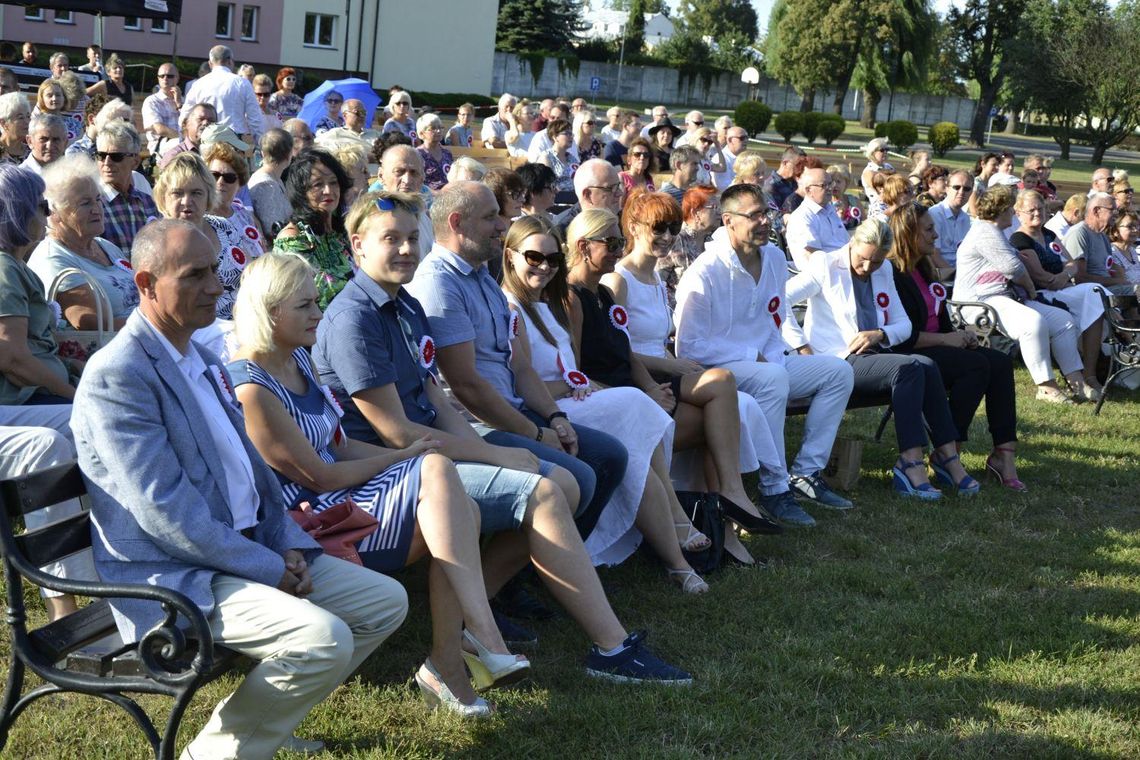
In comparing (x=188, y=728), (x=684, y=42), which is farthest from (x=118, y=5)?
(x=684, y=42)

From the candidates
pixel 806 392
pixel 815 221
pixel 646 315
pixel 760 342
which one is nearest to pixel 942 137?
pixel 815 221

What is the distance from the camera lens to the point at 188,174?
5582 mm

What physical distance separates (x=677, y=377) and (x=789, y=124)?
38.2 m

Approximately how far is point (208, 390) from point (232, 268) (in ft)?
9.45

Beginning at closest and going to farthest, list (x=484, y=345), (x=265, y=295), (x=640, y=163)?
(x=265, y=295) → (x=484, y=345) → (x=640, y=163)

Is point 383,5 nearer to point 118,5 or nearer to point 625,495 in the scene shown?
point 118,5

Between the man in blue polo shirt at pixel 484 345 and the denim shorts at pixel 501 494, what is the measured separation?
58 cm

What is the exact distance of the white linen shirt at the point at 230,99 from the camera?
45.7 ft

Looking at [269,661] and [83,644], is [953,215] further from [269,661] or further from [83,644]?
[83,644]

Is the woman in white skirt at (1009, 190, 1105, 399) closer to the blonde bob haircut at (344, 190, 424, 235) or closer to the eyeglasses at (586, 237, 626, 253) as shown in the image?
the eyeglasses at (586, 237, 626, 253)

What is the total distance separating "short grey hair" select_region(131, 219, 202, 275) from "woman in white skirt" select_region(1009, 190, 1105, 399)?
25.9ft

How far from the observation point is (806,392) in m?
6.58

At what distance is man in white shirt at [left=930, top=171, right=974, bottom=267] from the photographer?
38.4 ft

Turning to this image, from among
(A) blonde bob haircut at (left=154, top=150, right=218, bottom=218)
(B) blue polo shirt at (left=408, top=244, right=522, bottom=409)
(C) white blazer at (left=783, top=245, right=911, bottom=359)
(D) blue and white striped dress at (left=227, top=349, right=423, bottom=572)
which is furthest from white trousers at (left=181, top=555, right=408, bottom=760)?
(C) white blazer at (left=783, top=245, right=911, bottom=359)
